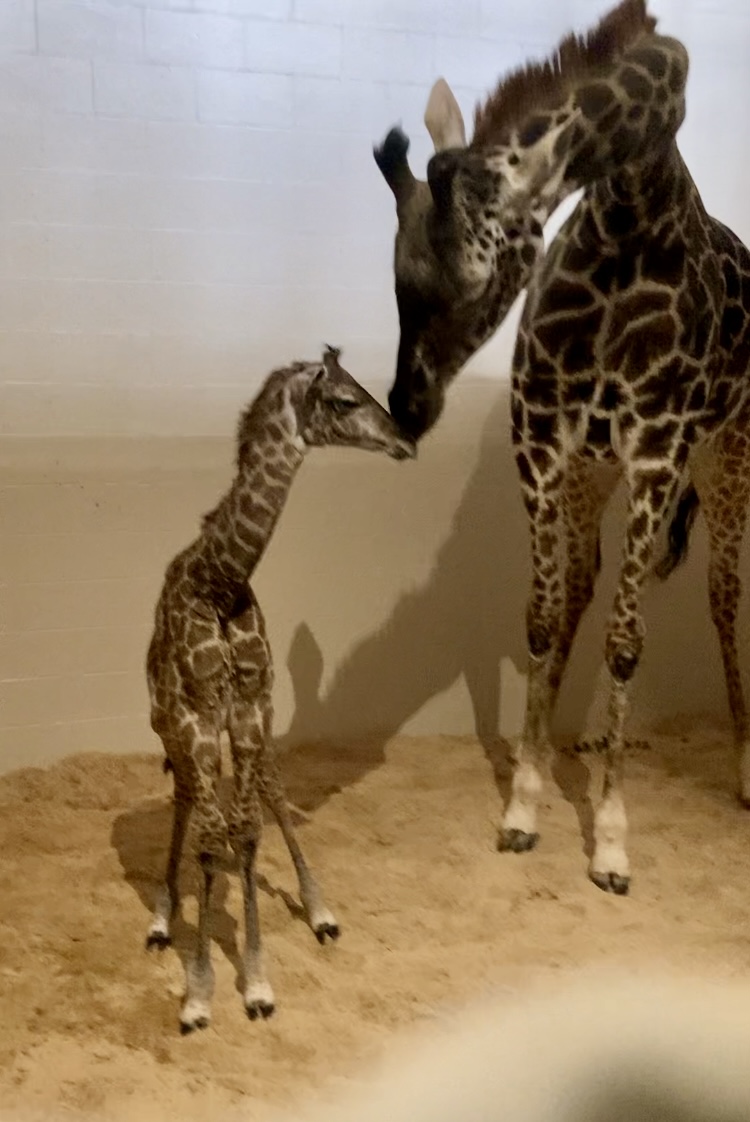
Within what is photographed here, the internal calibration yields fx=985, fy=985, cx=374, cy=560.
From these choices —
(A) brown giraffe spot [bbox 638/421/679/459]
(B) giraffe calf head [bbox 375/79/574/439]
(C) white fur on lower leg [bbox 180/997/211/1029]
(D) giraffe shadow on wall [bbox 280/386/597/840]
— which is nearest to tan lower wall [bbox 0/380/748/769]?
(D) giraffe shadow on wall [bbox 280/386/597/840]

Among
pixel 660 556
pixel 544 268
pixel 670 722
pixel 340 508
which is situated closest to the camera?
pixel 544 268

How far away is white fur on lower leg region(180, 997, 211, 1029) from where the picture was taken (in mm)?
1618

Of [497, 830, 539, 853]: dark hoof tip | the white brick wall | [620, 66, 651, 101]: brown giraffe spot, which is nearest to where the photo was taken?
[620, 66, 651, 101]: brown giraffe spot

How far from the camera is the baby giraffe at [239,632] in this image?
1.61 metres

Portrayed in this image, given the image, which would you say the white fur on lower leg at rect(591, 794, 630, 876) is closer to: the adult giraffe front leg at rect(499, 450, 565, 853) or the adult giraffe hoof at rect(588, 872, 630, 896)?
the adult giraffe hoof at rect(588, 872, 630, 896)

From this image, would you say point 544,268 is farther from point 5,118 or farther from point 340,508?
point 5,118

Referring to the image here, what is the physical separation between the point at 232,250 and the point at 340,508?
72cm

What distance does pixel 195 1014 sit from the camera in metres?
1.62

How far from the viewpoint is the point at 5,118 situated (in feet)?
7.42

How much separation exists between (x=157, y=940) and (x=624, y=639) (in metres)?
1.11

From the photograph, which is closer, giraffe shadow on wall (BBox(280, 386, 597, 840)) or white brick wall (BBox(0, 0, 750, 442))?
white brick wall (BBox(0, 0, 750, 442))

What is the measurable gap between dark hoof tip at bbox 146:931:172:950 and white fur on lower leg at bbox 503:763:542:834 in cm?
79

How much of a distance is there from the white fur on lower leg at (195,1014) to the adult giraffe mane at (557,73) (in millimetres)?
1538

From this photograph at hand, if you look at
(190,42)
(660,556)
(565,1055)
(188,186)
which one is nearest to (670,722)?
(660,556)
